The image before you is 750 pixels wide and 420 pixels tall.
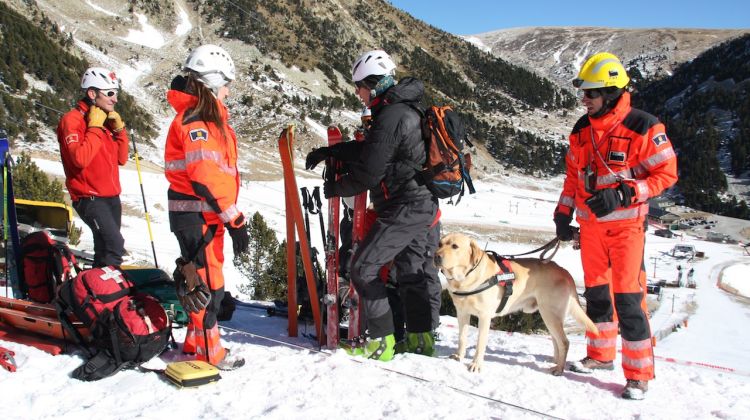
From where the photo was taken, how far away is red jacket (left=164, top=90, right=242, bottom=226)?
143 inches

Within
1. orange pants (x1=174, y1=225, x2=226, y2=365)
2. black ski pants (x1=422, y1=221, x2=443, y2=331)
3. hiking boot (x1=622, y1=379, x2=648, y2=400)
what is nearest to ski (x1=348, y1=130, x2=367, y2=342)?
black ski pants (x1=422, y1=221, x2=443, y2=331)

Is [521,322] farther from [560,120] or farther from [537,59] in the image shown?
[537,59]

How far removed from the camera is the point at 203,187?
3611mm

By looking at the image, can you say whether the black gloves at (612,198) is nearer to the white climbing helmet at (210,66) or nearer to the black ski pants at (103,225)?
the white climbing helmet at (210,66)

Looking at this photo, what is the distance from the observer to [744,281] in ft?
135

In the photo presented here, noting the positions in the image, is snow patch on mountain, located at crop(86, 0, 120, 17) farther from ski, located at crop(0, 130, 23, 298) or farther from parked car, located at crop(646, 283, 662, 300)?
ski, located at crop(0, 130, 23, 298)

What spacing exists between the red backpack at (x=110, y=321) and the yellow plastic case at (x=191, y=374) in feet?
1.19

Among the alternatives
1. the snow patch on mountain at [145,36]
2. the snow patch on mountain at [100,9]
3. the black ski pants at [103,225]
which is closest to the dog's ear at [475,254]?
the black ski pants at [103,225]

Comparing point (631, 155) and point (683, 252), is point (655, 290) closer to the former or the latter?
point (683, 252)

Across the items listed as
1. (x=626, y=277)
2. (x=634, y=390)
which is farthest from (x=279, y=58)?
(x=634, y=390)

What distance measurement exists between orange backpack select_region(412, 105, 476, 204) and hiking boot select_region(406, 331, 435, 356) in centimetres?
143

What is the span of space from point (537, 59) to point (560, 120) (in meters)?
87.5

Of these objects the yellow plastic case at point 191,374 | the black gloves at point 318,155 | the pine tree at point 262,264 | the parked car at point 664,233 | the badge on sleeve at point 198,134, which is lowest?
the parked car at point 664,233

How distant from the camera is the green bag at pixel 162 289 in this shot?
520 centimetres
